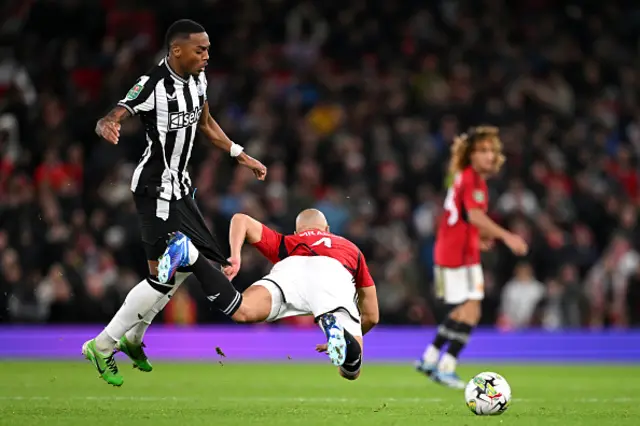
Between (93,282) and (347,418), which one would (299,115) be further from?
(347,418)

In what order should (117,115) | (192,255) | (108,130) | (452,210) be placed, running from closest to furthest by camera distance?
(108,130) → (117,115) → (192,255) → (452,210)

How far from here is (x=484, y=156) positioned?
11.0 meters

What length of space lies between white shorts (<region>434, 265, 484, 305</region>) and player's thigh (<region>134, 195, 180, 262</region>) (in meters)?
3.72

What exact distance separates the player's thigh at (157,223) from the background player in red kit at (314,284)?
0.40 meters

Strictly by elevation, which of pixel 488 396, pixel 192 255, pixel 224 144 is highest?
pixel 224 144

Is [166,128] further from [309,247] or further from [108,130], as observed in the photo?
[309,247]

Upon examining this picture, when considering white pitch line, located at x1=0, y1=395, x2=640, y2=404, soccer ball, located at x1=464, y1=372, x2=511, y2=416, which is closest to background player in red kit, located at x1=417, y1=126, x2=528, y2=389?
white pitch line, located at x1=0, y1=395, x2=640, y2=404

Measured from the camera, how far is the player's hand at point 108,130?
7.34 meters

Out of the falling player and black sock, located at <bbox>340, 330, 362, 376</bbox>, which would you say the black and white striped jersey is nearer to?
the falling player

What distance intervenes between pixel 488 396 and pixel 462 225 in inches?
137

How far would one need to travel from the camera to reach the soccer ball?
768cm

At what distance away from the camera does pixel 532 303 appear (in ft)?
51.5

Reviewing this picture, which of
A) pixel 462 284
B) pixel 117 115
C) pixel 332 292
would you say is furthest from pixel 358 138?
pixel 117 115

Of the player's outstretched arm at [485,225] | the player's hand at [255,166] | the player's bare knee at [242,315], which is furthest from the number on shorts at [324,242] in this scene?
the player's outstretched arm at [485,225]
